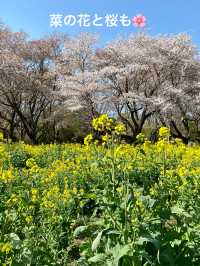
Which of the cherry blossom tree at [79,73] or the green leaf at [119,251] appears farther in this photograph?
the cherry blossom tree at [79,73]

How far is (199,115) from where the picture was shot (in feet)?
112

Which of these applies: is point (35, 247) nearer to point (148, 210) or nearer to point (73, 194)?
point (148, 210)

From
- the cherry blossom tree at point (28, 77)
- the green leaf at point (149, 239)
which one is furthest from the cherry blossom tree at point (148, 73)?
the green leaf at point (149, 239)

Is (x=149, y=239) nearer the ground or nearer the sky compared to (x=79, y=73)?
nearer the ground

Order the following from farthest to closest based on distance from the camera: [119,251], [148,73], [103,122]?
[148,73] → [103,122] → [119,251]

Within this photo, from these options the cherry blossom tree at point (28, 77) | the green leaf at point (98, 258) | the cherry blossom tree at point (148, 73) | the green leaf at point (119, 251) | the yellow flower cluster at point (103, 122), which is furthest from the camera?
the cherry blossom tree at point (28, 77)

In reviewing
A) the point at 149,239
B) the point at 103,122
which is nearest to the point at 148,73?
the point at 103,122

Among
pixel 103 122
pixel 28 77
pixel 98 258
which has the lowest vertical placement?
pixel 98 258

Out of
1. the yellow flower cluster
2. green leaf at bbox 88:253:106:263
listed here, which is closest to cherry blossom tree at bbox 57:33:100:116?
the yellow flower cluster

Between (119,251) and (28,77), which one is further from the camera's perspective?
(28,77)

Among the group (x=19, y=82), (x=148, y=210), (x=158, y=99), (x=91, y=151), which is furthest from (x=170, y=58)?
(x=148, y=210)

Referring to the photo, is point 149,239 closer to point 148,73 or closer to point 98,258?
point 98,258

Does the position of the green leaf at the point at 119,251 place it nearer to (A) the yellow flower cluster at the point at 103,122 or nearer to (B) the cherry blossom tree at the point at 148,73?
(A) the yellow flower cluster at the point at 103,122

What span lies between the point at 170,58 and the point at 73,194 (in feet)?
81.8
